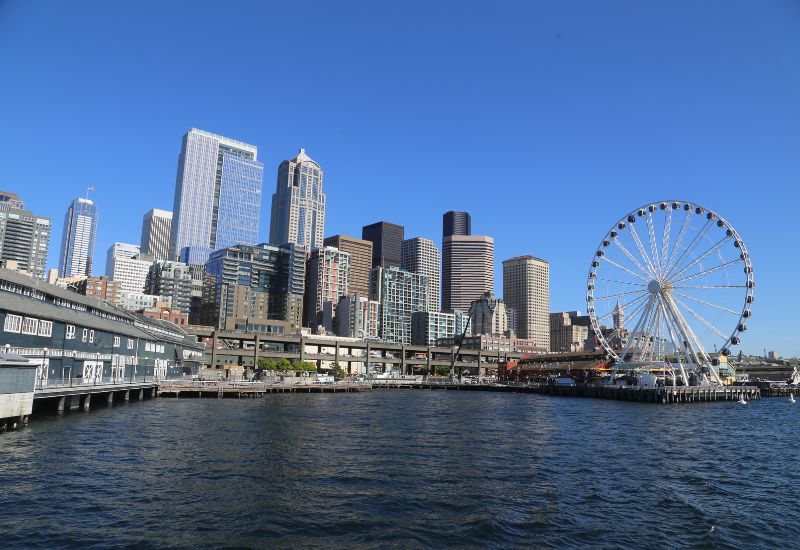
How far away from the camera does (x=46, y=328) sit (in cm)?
6562

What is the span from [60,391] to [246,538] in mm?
45307

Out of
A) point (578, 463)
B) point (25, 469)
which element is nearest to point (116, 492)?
point (25, 469)

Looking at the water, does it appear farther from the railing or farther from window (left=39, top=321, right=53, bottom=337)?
window (left=39, top=321, right=53, bottom=337)

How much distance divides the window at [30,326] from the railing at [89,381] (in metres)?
5.67

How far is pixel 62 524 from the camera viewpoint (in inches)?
1077

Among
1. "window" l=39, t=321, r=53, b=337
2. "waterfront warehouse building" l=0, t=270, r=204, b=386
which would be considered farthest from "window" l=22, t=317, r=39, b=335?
"window" l=39, t=321, r=53, b=337

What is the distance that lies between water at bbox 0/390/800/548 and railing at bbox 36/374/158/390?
13.4 ft

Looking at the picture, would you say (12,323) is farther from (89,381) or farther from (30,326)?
(89,381)

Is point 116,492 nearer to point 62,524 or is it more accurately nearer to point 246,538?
point 62,524

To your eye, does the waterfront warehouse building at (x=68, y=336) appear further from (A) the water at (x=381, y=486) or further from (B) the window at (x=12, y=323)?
(A) the water at (x=381, y=486)

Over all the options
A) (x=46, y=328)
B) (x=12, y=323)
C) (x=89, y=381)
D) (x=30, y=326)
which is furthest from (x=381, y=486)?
(x=89, y=381)

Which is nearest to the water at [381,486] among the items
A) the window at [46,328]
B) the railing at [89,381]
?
the railing at [89,381]

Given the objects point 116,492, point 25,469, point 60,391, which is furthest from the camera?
point 60,391

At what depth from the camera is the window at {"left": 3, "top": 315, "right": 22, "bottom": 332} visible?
190 feet
